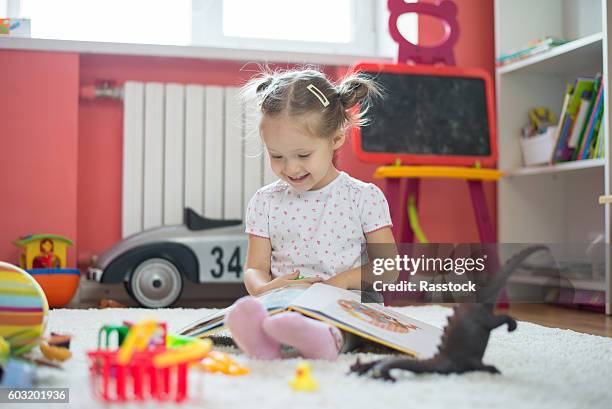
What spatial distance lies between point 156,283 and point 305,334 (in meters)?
1.35

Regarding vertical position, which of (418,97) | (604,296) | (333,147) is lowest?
(604,296)

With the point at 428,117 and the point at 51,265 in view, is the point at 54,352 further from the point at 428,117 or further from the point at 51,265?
the point at 428,117

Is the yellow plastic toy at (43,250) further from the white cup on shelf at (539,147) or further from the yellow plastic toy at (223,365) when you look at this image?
the white cup on shelf at (539,147)

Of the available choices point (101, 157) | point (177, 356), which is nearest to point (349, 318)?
point (177, 356)

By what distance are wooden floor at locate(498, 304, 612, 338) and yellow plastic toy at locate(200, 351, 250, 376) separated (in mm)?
→ 905

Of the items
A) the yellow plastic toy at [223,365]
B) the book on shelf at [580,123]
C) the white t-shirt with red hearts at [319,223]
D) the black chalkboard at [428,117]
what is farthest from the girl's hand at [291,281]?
the book on shelf at [580,123]

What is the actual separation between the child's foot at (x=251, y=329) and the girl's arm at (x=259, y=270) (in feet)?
0.66

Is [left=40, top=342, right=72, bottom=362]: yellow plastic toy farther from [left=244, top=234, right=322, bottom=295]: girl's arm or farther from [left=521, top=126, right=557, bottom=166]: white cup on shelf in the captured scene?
[left=521, top=126, right=557, bottom=166]: white cup on shelf

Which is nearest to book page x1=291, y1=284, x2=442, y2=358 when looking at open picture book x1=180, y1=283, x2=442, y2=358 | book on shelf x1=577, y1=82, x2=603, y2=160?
open picture book x1=180, y1=283, x2=442, y2=358

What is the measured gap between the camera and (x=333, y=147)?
1342mm

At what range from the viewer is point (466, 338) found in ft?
2.94

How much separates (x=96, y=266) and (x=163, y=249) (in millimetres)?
219

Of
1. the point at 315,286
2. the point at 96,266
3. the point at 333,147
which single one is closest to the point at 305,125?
the point at 333,147

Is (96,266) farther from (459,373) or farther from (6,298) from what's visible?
(459,373)
